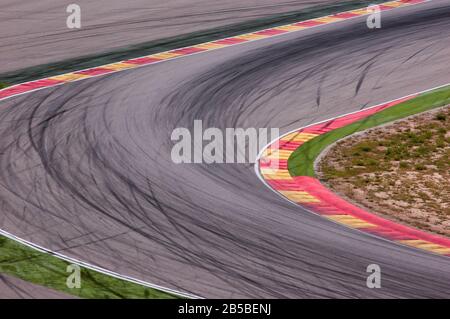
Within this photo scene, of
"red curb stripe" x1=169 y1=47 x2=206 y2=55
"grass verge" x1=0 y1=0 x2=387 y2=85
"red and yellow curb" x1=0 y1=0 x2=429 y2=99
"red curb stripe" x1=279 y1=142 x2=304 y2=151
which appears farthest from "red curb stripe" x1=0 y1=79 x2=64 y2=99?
"red curb stripe" x1=279 y1=142 x2=304 y2=151

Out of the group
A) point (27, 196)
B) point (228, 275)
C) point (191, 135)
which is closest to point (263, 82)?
point (191, 135)

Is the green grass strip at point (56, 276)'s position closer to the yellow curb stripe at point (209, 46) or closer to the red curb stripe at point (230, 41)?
the yellow curb stripe at point (209, 46)

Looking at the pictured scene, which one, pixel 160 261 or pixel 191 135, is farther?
pixel 191 135

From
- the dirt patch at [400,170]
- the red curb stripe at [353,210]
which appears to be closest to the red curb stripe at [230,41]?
the dirt patch at [400,170]

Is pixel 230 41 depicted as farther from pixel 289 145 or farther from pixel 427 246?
pixel 427 246

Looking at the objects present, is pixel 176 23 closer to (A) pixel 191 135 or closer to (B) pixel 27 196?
(A) pixel 191 135

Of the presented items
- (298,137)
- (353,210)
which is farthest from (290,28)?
(353,210)
